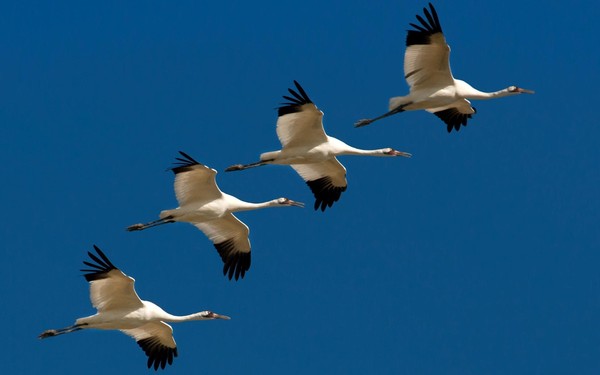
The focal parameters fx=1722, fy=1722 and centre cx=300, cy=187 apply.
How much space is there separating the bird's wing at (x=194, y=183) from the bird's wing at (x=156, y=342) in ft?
8.00

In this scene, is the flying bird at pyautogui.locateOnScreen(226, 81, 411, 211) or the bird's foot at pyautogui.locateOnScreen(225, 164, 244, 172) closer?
the flying bird at pyautogui.locateOnScreen(226, 81, 411, 211)

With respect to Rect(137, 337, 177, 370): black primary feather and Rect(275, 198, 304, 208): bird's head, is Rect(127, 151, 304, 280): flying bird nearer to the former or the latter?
Rect(275, 198, 304, 208): bird's head

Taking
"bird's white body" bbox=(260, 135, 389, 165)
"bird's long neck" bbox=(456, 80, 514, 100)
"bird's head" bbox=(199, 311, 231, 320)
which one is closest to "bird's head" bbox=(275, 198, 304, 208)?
"bird's white body" bbox=(260, 135, 389, 165)

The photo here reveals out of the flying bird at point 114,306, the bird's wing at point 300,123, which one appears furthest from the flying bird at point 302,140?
the flying bird at point 114,306

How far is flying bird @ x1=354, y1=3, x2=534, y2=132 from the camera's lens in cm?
3159

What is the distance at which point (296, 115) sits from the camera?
32094 millimetres

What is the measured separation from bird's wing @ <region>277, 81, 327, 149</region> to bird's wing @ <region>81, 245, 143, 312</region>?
419 cm

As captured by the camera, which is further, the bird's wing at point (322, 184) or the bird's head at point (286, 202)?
the bird's wing at point (322, 184)

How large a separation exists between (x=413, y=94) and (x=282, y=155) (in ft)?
8.99

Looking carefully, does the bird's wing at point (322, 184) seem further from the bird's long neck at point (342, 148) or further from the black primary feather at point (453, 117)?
the black primary feather at point (453, 117)

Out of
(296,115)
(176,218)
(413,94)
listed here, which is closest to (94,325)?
(176,218)

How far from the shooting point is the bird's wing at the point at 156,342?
107 ft

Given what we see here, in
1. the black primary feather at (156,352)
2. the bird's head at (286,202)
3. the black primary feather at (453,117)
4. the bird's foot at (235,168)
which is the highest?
the black primary feather at (453,117)

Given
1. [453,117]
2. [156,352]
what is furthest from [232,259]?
[453,117]
